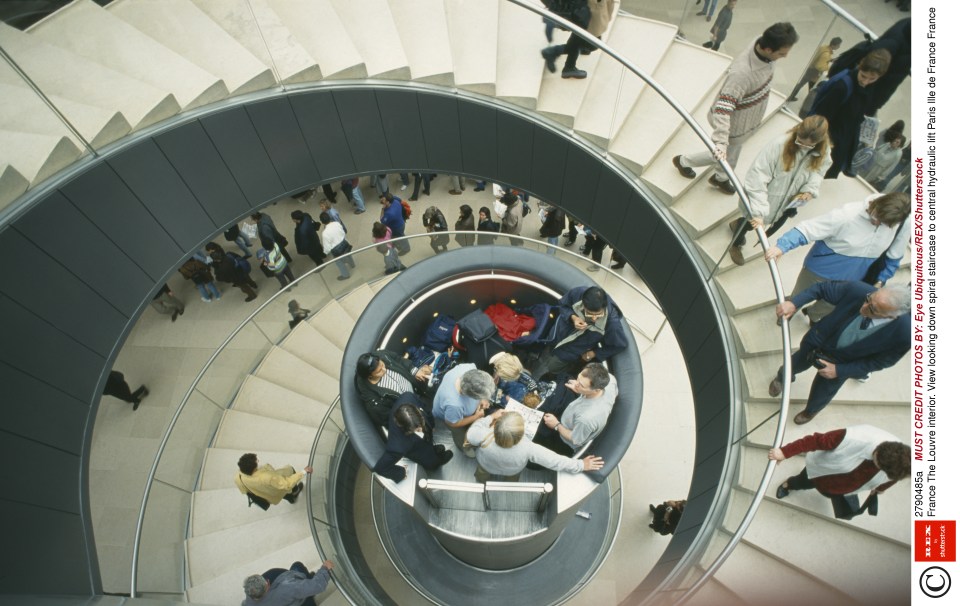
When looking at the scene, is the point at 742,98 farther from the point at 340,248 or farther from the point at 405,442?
the point at 340,248

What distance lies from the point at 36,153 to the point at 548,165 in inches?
244

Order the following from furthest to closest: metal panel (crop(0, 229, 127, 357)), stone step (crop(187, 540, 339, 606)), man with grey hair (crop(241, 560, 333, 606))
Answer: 1. stone step (crop(187, 540, 339, 606))
2. metal panel (crop(0, 229, 127, 357))
3. man with grey hair (crop(241, 560, 333, 606))

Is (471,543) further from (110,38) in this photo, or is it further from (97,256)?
(110,38)

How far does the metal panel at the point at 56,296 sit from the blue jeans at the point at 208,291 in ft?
10.7

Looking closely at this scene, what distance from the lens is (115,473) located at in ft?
28.6

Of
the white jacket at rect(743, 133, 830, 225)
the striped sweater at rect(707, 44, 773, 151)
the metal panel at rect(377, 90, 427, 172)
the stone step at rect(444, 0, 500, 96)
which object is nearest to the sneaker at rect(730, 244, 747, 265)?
the white jacket at rect(743, 133, 830, 225)

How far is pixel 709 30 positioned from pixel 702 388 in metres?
4.99

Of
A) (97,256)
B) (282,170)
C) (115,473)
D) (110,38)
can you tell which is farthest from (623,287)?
(115,473)

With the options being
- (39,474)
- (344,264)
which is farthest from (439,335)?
(39,474)

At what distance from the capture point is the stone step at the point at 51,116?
5.32 m

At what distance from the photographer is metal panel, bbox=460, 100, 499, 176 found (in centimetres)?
782

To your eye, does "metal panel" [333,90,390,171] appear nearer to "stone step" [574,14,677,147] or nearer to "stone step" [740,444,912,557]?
"stone step" [574,14,677,147]

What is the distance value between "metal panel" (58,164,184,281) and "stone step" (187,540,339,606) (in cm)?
393

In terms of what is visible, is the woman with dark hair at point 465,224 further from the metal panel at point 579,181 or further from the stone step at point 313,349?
the stone step at point 313,349
